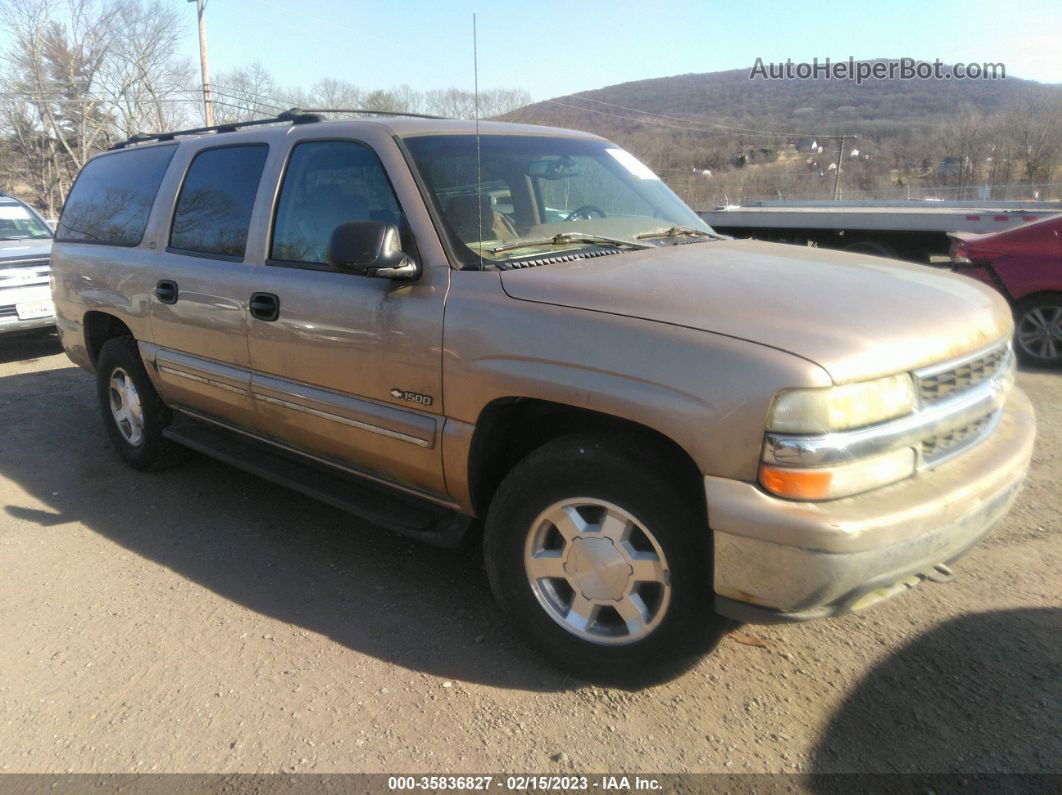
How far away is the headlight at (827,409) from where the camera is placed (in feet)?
6.93

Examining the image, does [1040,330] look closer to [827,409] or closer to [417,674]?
[827,409]

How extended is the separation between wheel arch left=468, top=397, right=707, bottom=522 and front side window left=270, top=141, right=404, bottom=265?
0.91m

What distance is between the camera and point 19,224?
9508 mm

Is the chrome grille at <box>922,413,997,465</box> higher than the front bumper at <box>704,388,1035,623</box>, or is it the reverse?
the chrome grille at <box>922,413,997,465</box>

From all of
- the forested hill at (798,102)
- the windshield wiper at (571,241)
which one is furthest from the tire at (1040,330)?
the forested hill at (798,102)

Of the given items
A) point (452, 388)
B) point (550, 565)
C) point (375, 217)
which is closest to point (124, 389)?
point (375, 217)

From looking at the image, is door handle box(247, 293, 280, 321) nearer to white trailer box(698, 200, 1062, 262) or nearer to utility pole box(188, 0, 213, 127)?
white trailer box(698, 200, 1062, 262)

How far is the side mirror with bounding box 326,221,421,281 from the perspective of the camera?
110 inches

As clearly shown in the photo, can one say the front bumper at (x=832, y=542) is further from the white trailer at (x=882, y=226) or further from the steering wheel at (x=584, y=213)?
the white trailer at (x=882, y=226)

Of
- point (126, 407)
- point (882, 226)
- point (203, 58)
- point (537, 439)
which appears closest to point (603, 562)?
point (537, 439)

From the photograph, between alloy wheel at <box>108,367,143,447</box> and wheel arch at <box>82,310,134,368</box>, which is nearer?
alloy wheel at <box>108,367,143,447</box>

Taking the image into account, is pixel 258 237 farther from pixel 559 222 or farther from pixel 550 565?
pixel 550 565

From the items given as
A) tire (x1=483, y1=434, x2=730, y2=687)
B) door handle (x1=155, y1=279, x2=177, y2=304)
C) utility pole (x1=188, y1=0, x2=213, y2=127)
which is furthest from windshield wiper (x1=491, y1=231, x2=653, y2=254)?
utility pole (x1=188, y1=0, x2=213, y2=127)

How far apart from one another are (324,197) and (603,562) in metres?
2.03
